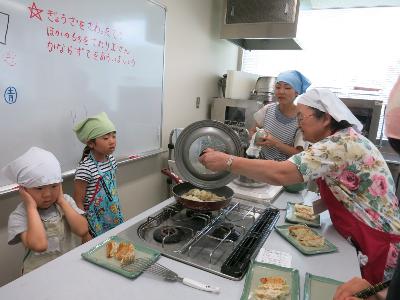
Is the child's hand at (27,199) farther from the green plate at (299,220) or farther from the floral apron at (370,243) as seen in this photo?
the floral apron at (370,243)

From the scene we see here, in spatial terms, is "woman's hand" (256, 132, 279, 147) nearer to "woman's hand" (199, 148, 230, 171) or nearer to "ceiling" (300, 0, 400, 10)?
"woman's hand" (199, 148, 230, 171)

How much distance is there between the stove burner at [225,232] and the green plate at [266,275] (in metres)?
0.21

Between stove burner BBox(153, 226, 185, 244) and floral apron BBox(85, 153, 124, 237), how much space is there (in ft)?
1.51

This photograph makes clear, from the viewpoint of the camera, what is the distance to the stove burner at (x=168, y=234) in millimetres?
1137

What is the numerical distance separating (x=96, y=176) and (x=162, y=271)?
754mm

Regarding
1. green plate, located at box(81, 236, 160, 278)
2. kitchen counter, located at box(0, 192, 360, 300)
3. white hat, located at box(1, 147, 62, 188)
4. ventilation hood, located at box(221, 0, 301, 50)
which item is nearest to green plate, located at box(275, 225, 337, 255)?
kitchen counter, located at box(0, 192, 360, 300)

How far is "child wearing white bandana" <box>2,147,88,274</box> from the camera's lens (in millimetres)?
1105

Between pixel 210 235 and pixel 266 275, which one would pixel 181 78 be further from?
pixel 266 275

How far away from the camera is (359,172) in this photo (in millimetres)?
1193

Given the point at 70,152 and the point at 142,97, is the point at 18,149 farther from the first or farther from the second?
the point at 142,97

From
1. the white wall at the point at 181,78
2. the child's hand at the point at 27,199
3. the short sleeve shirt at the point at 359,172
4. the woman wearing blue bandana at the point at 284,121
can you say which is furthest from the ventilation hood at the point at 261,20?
the child's hand at the point at 27,199

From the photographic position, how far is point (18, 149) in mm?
1393

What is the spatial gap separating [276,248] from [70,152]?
1196 millimetres

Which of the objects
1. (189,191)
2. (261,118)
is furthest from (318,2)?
(189,191)
